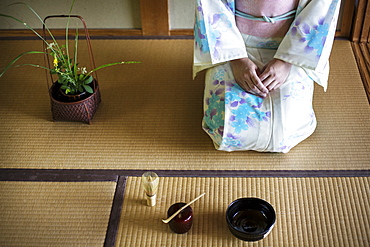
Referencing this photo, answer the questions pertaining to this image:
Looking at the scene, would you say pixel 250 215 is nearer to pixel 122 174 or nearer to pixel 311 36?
pixel 122 174

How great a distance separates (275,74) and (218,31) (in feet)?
1.25

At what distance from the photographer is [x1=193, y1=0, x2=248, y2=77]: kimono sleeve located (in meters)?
2.40

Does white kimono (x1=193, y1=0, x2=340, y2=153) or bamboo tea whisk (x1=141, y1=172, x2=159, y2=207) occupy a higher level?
white kimono (x1=193, y1=0, x2=340, y2=153)

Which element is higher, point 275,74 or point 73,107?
point 275,74

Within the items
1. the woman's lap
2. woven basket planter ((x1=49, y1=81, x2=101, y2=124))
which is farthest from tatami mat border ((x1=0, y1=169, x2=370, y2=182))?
woven basket planter ((x1=49, y1=81, x2=101, y2=124))

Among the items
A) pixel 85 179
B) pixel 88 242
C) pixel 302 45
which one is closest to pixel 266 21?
pixel 302 45

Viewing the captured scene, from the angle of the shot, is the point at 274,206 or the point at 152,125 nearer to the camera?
the point at 274,206

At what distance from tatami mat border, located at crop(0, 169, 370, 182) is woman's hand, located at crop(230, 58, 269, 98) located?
42 centimetres

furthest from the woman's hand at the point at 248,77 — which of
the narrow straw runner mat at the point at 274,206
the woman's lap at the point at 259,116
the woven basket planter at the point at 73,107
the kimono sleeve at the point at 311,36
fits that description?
the woven basket planter at the point at 73,107

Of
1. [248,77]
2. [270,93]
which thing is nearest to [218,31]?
[248,77]

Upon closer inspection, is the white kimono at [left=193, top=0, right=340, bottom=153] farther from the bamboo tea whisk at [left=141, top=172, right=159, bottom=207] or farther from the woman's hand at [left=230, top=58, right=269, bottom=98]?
the bamboo tea whisk at [left=141, top=172, right=159, bottom=207]

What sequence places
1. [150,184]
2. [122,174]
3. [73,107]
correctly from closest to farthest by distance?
1. [150,184]
2. [122,174]
3. [73,107]

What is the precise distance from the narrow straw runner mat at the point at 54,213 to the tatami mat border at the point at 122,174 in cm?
4

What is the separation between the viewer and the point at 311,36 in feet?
7.75
